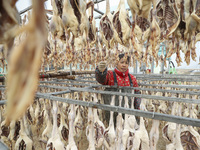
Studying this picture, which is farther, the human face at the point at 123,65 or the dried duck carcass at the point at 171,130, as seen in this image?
the human face at the point at 123,65

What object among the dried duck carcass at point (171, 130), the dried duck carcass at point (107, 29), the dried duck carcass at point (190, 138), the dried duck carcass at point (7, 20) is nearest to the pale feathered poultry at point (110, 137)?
the dried duck carcass at point (171, 130)

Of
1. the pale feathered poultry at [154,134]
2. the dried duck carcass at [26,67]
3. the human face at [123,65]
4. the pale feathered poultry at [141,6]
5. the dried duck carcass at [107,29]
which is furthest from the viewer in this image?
the dried duck carcass at [107,29]

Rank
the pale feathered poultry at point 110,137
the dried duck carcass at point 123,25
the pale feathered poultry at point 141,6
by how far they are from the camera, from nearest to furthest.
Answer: the pale feathered poultry at point 141,6 → the pale feathered poultry at point 110,137 → the dried duck carcass at point 123,25

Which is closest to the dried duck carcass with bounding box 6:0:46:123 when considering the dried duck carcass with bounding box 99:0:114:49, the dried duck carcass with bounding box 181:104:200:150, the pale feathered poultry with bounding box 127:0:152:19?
the pale feathered poultry with bounding box 127:0:152:19

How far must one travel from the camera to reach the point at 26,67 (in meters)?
0.14

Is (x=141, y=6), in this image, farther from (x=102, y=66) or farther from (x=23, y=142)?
(x=23, y=142)

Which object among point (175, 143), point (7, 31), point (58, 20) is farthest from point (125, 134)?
point (58, 20)

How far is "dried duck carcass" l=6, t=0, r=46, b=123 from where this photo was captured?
0.14m

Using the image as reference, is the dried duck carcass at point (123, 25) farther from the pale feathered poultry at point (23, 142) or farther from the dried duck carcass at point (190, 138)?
the pale feathered poultry at point (23, 142)

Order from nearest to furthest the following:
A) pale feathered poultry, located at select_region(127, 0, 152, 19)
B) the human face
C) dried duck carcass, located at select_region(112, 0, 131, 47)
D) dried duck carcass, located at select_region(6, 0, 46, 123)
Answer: dried duck carcass, located at select_region(6, 0, 46, 123) < pale feathered poultry, located at select_region(127, 0, 152, 19) < dried duck carcass, located at select_region(112, 0, 131, 47) < the human face

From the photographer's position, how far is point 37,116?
193 cm

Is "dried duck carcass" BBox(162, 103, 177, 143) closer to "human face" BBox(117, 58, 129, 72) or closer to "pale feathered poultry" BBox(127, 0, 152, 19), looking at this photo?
"pale feathered poultry" BBox(127, 0, 152, 19)

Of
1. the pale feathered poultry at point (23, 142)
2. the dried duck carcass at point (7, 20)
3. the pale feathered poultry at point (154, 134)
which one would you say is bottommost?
the pale feathered poultry at point (23, 142)

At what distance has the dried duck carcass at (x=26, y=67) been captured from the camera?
14 centimetres
